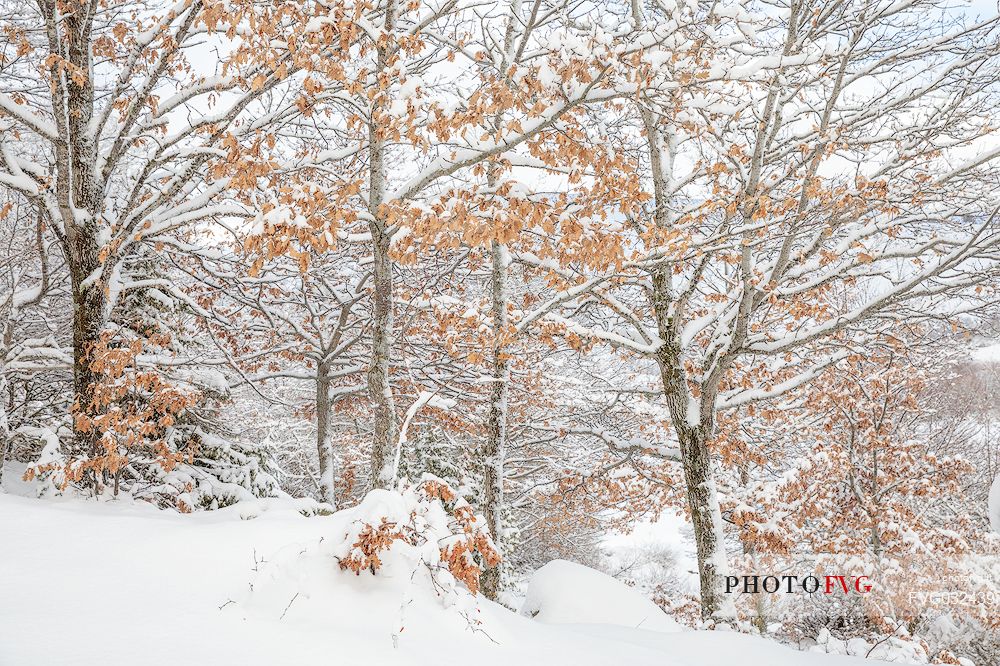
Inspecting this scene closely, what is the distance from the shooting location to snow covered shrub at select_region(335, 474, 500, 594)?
3459 mm

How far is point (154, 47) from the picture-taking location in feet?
23.5

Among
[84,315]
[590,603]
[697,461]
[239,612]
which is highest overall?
[84,315]

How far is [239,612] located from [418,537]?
105 centimetres

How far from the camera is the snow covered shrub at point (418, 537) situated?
11.3 feet

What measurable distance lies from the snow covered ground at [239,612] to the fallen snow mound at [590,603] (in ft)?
5.93

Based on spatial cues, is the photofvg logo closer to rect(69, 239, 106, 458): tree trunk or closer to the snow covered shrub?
the snow covered shrub

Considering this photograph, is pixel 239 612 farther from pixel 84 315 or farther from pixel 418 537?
pixel 84 315

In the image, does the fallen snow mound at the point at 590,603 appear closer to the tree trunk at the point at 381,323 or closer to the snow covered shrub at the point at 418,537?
the tree trunk at the point at 381,323

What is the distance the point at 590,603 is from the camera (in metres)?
6.69

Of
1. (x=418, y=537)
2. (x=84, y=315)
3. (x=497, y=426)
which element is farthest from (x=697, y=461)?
(x=84, y=315)

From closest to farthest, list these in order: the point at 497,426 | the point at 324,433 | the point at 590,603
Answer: the point at 590,603
the point at 497,426
the point at 324,433

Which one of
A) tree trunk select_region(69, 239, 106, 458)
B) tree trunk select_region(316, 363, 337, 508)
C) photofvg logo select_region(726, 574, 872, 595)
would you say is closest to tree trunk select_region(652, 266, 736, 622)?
photofvg logo select_region(726, 574, 872, 595)

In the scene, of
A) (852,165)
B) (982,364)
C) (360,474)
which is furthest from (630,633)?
(982,364)

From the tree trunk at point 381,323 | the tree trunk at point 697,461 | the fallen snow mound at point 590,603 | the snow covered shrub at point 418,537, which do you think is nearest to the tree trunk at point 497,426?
the fallen snow mound at point 590,603
